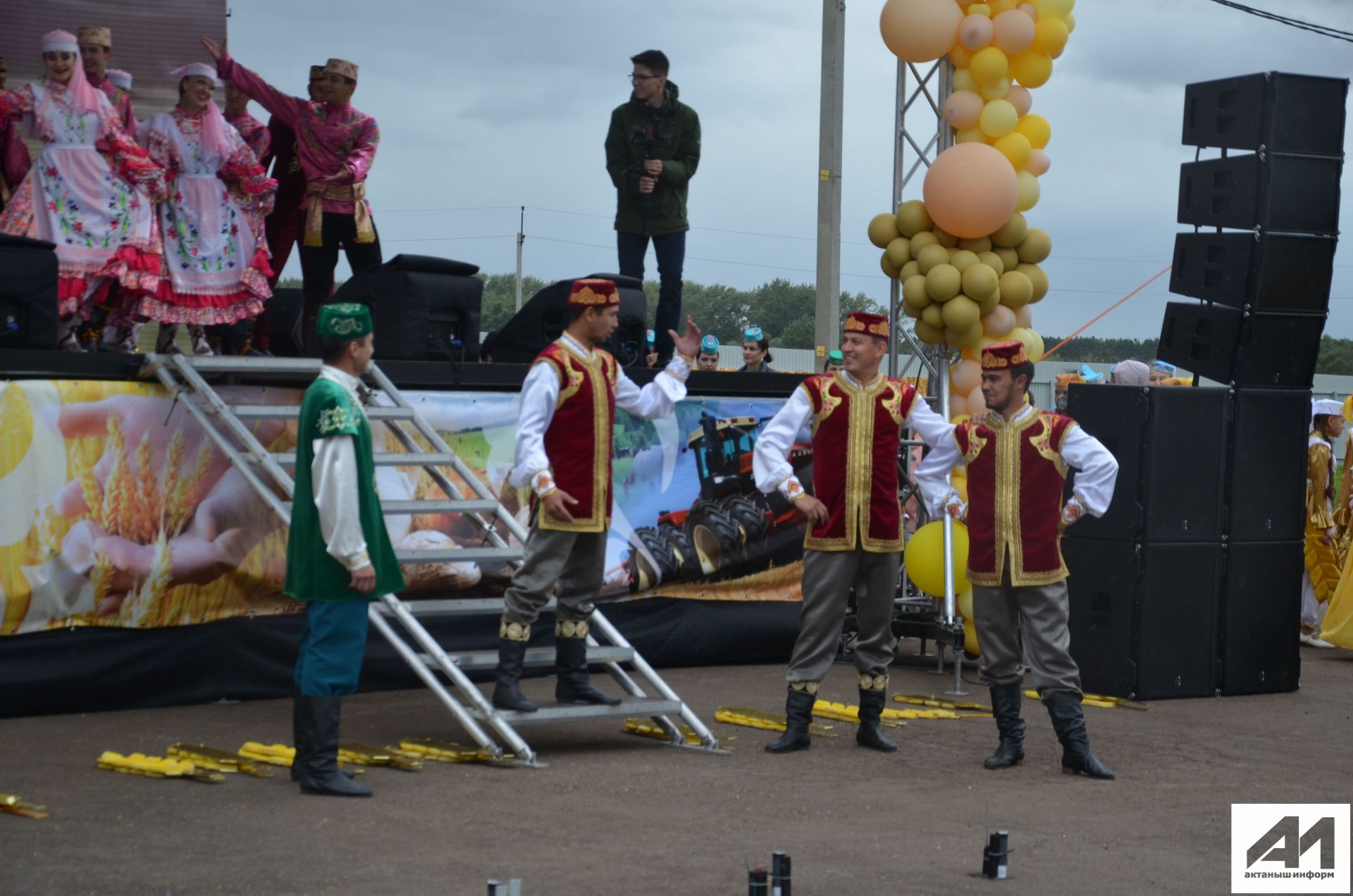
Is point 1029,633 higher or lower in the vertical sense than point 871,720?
higher

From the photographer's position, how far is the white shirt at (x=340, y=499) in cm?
539

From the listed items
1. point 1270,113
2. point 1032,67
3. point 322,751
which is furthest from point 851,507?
point 1032,67

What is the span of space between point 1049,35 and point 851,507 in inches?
166

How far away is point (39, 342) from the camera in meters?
7.03

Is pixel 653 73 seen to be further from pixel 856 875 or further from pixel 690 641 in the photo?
pixel 856 875

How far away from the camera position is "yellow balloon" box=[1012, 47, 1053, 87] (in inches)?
380

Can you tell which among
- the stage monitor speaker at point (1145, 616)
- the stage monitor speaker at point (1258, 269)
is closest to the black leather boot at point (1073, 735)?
the stage monitor speaker at point (1145, 616)

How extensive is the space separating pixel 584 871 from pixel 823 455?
2615 mm

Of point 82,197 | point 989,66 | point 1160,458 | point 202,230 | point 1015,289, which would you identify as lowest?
point 1160,458

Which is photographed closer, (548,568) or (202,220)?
(548,568)

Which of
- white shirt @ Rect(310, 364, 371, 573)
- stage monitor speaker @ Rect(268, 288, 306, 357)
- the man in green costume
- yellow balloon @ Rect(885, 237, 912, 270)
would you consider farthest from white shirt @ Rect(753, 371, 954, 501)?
stage monitor speaker @ Rect(268, 288, 306, 357)

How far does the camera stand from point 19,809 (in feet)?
16.8

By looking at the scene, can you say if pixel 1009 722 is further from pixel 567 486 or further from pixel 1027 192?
pixel 1027 192

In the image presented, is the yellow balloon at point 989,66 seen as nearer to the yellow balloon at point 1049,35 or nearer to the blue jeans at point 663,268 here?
the yellow balloon at point 1049,35
